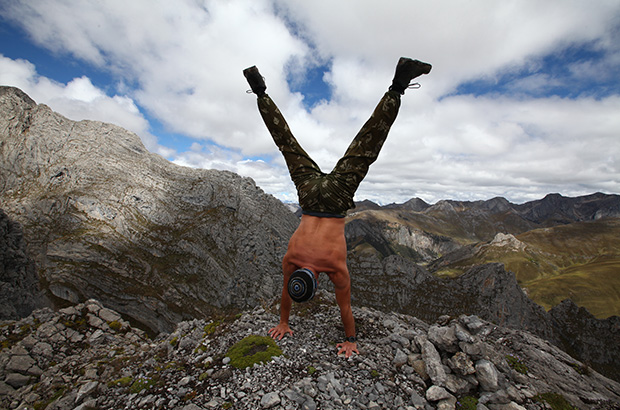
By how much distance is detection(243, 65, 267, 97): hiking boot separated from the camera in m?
7.70

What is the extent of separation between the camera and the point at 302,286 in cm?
600

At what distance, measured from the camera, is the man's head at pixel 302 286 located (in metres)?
5.97

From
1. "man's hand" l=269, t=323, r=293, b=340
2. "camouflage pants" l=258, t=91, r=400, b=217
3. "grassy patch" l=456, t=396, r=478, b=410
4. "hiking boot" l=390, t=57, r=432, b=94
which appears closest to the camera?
"grassy patch" l=456, t=396, r=478, b=410

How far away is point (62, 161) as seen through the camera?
131625 mm

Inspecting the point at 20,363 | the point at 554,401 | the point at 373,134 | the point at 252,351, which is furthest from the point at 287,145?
the point at 20,363

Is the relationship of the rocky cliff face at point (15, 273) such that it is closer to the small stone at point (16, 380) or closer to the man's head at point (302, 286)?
the small stone at point (16, 380)

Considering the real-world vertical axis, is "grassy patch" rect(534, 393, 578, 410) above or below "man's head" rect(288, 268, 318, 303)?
below

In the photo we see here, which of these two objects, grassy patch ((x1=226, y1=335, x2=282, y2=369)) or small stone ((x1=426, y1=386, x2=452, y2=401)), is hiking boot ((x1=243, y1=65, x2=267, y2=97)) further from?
small stone ((x1=426, y1=386, x2=452, y2=401))

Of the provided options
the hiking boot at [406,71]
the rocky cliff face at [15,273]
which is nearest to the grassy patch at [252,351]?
the hiking boot at [406,71]

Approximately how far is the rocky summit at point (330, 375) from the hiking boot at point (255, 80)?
26.4 ft

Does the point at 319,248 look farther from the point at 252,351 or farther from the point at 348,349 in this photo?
the point at 252,351

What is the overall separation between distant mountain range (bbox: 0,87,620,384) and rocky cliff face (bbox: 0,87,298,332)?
0.48 m

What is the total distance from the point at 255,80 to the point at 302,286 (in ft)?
20.7

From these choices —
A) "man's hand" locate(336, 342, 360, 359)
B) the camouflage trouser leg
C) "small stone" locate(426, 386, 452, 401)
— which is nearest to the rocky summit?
"small stone" locate(426, 386, 452, 401)
